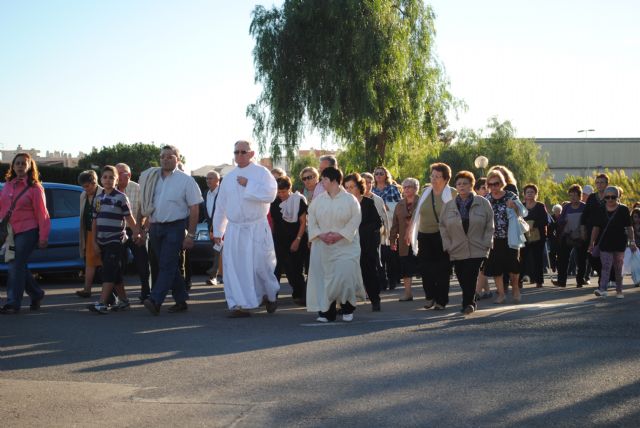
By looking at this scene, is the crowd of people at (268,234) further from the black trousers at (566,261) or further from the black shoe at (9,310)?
the black trousers at (566,261)

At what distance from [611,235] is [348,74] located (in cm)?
2322

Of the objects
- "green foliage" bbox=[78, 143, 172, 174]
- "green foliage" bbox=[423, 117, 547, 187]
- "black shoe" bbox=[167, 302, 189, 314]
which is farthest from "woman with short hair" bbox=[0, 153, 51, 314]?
"green foliage" bbox=[78, 143, 172, 174]

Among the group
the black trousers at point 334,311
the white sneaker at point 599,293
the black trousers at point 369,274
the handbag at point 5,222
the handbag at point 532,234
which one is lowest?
the white sneaker at point 599,293

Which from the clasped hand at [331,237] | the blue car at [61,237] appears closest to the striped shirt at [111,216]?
the clasped hand at [331,237]

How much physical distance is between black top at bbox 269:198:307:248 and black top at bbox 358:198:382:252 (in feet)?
3.59

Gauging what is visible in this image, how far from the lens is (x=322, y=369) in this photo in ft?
25.4

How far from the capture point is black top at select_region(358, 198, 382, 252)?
12.7m

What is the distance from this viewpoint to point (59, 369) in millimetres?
7906

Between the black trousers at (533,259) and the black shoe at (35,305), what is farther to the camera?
the black trousers at (533,259)

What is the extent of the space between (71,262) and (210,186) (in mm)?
2713

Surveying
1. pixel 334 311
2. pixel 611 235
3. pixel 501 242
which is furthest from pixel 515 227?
pixel 334 311

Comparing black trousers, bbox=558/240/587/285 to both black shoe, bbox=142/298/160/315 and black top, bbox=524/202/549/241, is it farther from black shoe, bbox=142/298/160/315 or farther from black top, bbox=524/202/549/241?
black shoe, bbox=142/298/160/315

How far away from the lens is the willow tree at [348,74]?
3709 centimetres

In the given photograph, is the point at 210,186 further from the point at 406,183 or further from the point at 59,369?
the point at 59,369
